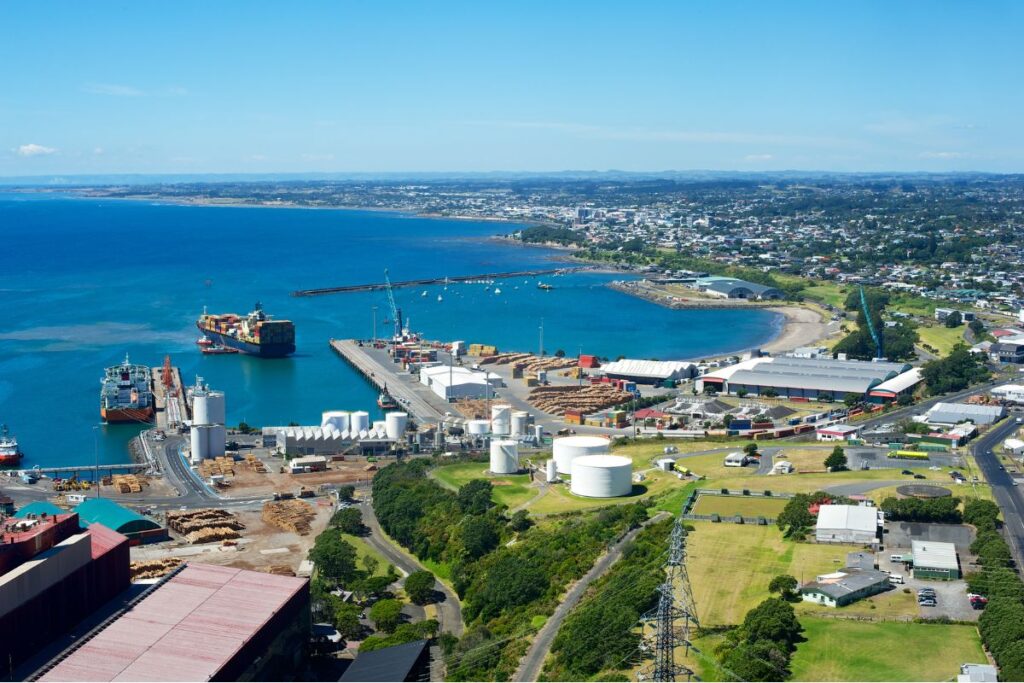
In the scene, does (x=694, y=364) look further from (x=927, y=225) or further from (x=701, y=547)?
(x=927, y=225)

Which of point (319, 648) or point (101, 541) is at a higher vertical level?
point (101, 541)

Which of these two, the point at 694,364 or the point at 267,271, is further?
the point at 267,271

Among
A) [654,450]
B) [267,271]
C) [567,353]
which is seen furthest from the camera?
[267,271]

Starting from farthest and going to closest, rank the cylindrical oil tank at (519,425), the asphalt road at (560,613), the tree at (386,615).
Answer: the cylindrical oil tank at (519,425), the tree at (386,615), the asphalt road at (560,613)

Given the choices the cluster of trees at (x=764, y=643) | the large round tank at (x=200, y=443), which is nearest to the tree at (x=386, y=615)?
the cluster of trees at (x=764, y=643)

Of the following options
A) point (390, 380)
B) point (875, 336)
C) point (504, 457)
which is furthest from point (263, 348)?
point (875, 336)

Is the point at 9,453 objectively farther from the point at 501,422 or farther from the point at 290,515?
the point at 501,422

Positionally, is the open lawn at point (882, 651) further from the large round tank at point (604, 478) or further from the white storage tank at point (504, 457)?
the white storage tank at point (504, 457)

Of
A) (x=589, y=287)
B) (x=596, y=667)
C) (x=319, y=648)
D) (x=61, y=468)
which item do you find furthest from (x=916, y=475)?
(x=589, y=287)
